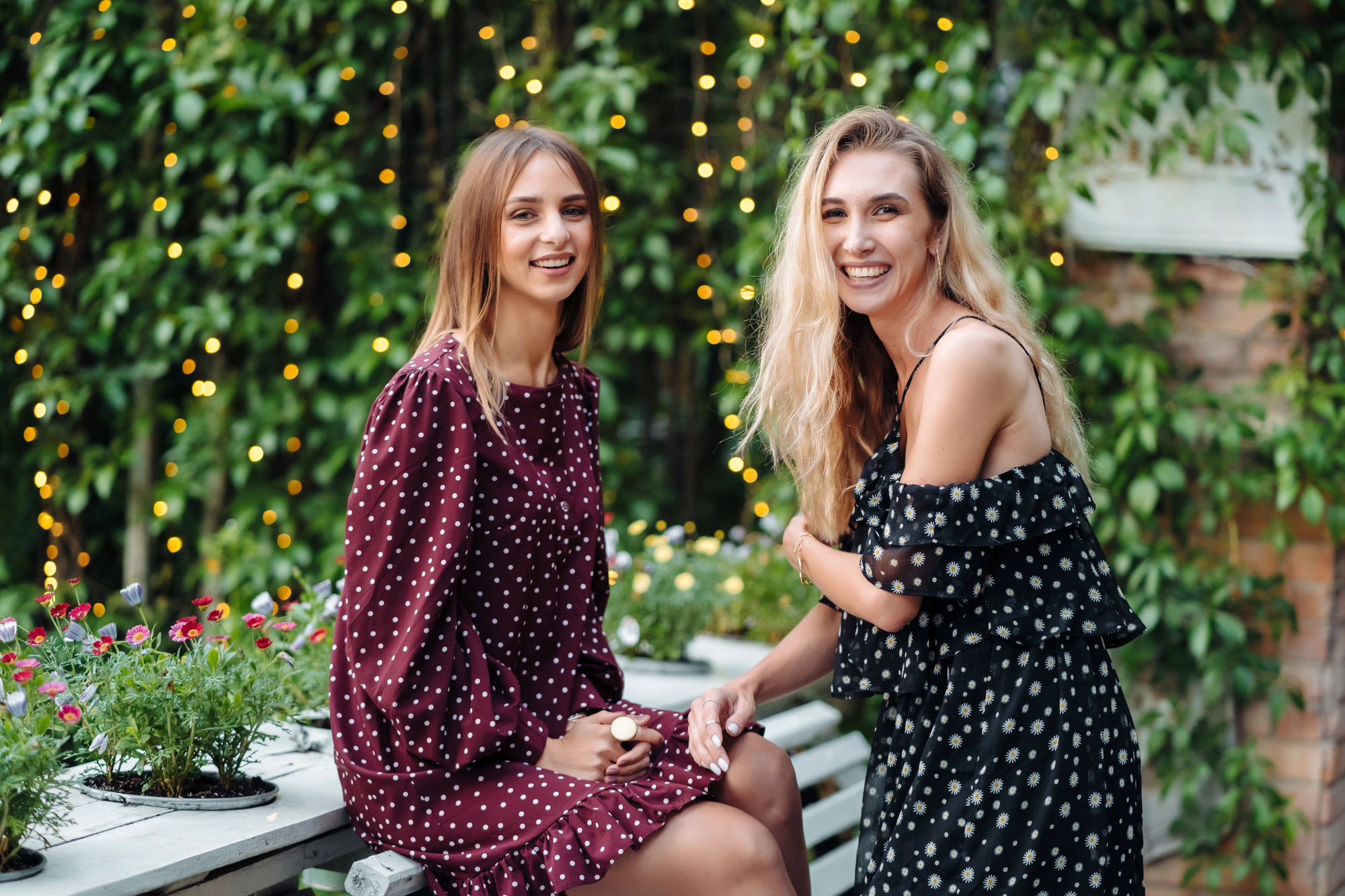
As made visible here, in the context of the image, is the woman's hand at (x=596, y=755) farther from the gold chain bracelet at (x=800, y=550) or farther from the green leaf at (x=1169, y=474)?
the green leaf at (x=1169, y=474)

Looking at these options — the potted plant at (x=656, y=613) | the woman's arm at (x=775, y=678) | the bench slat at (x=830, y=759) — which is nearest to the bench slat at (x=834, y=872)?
the bench slat at (x=830, y=759)

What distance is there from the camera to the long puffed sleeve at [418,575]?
1399mm

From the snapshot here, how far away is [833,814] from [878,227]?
117cm

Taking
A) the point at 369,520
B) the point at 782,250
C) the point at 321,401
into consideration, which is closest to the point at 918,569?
the point at 782,250

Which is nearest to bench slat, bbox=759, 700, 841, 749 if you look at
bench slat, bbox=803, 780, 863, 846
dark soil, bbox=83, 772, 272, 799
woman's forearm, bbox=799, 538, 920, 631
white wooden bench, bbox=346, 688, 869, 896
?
white wooden bench, bbox=346, 688, 869, 896

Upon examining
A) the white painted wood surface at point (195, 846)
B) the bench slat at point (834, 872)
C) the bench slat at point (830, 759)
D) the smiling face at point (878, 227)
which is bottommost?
the bench slat at point (834, 872)

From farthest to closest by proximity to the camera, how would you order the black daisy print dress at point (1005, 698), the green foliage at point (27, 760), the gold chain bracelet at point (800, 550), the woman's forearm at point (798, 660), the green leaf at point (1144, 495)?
the green leaf at point (1144, 495), the woman's forearm at point (798, 660), the gold chain bracelet at point (800, 550), the black daisy print dress at point (1005, 698), the green foliage at point (27, 760)

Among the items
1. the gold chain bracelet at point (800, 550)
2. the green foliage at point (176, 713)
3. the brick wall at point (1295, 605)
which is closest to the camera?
the green foliage at point (176, 713)

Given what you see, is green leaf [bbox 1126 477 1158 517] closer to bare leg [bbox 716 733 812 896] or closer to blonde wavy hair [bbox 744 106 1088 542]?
blonde wavy hair [bbox 744 106 1088 542]

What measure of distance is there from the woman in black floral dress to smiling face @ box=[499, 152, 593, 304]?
0.30m

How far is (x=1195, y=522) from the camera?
2.66 metres

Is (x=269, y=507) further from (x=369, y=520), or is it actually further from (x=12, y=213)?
(x=369, y=520)

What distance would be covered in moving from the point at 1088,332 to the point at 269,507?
2025mm

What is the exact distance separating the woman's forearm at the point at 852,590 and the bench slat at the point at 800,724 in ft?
2.22
